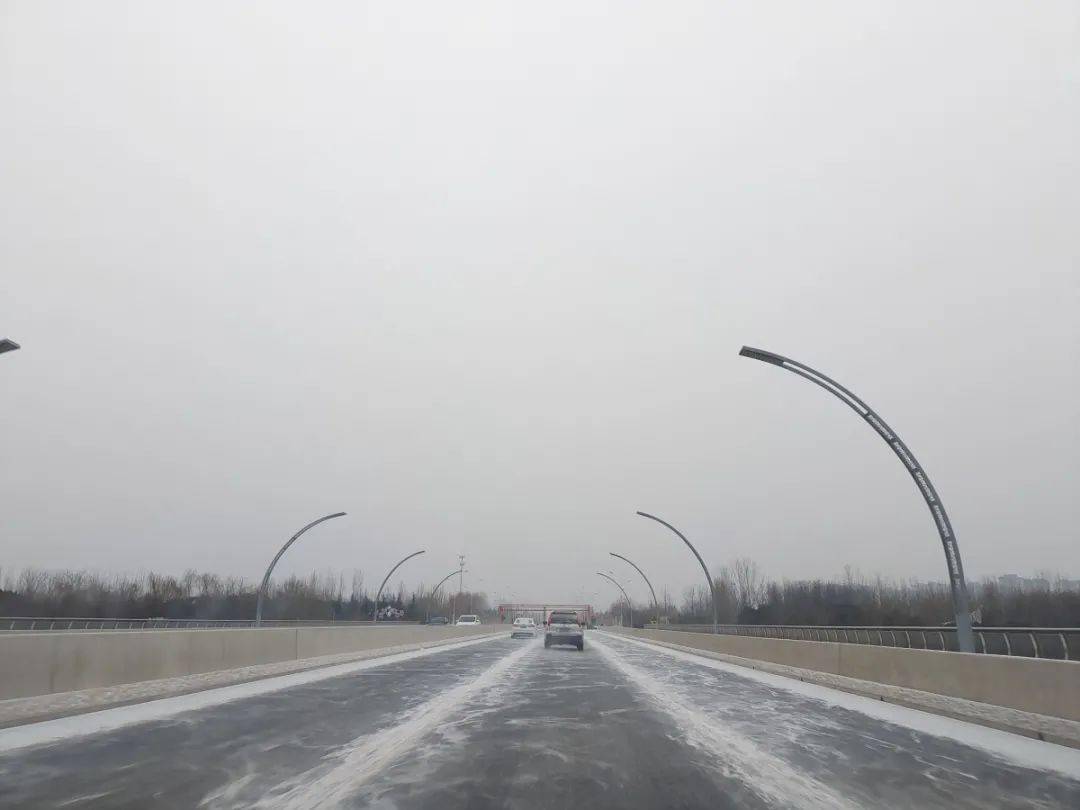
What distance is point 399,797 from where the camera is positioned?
648cm

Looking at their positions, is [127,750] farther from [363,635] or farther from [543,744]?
[363,635]

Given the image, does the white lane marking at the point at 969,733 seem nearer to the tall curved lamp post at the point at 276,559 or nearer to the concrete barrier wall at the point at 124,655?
the concrete barrier wall at the point at 124,655

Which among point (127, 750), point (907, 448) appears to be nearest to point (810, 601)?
point (907, 448)

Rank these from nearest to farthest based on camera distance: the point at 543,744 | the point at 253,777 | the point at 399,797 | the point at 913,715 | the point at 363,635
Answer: the point at 399,797, the point at 253,777, the point at 543,744, the point at 913,715, the point at 363,635

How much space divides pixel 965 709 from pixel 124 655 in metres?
14.2

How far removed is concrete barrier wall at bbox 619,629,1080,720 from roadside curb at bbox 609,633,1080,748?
0.40ft

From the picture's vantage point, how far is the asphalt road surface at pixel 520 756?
6.58m

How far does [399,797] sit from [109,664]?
9.35m

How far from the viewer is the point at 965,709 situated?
41.6 ft

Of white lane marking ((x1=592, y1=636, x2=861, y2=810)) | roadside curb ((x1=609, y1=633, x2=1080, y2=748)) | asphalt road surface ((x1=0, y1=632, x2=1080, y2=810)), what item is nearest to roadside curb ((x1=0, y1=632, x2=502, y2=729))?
asphalt road surface ((x1=0, y1=632, x2=1080, y2=810))

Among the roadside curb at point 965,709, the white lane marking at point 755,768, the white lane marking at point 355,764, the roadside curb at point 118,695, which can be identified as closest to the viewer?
the white lane marking at point 355,764

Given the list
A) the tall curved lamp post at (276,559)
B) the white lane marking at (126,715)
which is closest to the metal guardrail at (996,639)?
the white lane marking at (126,715)

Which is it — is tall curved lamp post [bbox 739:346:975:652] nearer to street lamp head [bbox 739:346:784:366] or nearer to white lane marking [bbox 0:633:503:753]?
street lamp head [bbox 739:346:784:366]

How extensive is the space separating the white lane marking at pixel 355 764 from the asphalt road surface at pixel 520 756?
31mm
